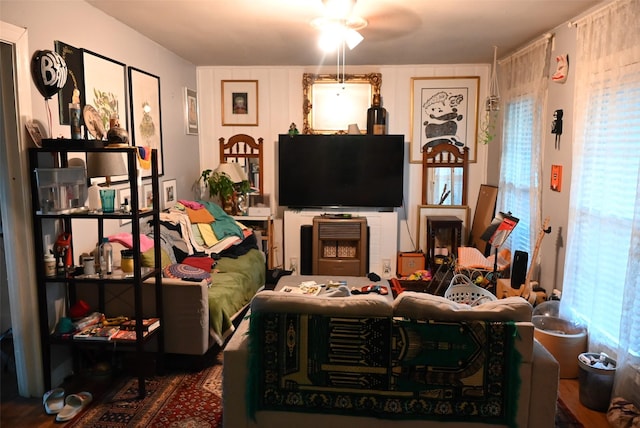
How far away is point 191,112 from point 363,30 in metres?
2.27

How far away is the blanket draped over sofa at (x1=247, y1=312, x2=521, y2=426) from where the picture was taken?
198 centimetres

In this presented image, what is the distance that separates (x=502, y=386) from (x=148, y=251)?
2286mm

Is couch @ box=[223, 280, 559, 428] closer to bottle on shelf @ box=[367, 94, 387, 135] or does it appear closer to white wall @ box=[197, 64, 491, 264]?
bottle on shelf @ box=[367, 94, 387, 135]

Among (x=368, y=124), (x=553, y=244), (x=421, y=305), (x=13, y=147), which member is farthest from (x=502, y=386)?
(x=368, y=124)

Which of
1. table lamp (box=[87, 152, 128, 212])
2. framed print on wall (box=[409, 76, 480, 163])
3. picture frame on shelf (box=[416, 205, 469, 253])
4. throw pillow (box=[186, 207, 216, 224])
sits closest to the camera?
table lamp (box=[87, 152, 128, 212])

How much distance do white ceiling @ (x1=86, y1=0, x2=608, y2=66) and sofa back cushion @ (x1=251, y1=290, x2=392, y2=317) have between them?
1955 millimetres

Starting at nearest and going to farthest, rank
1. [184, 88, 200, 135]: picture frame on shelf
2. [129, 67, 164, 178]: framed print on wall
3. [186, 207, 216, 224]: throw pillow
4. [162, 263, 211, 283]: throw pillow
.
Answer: [162, 263, 211, 283]: throw pillow → [129, 67, 164, 178]: framed print on wall → [186, 207, 216, 224]: throw pillow → [184, 88, 200, 135]: picture frame on shelf

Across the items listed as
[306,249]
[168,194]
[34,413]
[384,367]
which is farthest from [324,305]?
[306,249]

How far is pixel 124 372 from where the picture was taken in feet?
9.95

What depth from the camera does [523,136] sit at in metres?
4.27

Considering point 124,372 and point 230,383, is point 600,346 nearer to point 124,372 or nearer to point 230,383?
point 230,383

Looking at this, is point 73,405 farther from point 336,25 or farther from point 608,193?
point 608,193

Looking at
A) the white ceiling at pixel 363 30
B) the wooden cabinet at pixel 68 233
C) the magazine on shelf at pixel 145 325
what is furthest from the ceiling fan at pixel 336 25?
the magazine on shelf at pixel 145 325

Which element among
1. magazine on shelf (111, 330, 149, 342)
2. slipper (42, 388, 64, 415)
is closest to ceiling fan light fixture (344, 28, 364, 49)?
magazine on shelf (111, 330, 149, 342)
